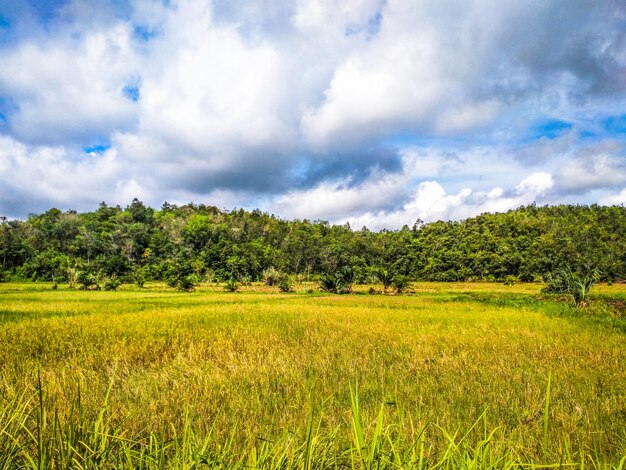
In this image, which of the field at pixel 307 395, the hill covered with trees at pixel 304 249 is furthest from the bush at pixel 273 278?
the field at pixel 307 395

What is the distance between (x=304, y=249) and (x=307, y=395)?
7553 cm

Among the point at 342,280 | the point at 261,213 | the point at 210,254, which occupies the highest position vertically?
the point at 261,213

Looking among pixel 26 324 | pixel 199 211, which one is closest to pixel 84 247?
pixel 199 211

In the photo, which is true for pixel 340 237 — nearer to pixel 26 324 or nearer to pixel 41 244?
pixel 41 244

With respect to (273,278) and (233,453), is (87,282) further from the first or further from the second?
(233,453)

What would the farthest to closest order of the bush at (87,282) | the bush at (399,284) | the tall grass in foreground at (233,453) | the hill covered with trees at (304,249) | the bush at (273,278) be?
the hill covered with trees at (304,249)
the bush at (273,278)
the bush at (87,282)
the bush at (399,284)
the tall grass in foreground at (233,453)

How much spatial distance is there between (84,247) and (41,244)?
892 cm

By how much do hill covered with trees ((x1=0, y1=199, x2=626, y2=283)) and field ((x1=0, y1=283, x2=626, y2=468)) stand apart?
167ft

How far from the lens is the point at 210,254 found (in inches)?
2842

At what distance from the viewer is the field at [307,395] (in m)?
1.76

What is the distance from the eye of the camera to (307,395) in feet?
15.4

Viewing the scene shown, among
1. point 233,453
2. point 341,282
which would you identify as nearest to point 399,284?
point 341,282

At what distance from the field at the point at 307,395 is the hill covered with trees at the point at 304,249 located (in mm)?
50838

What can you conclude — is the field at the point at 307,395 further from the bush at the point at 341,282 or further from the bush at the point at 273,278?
the bush at the point at 273,278
